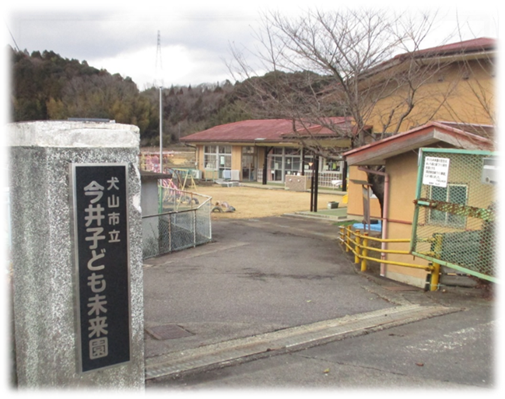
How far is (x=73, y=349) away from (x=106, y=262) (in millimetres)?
618

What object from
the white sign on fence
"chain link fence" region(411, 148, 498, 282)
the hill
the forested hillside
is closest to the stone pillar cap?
"chain link fence" region(411, 148, 498, 282)

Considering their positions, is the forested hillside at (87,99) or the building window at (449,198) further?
the forested hillside at (87,99)

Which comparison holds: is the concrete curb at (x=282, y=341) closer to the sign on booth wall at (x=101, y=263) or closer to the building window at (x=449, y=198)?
the sign on booth wall at (x=101, y=263)

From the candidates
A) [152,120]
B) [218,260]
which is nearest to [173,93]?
[152,120]

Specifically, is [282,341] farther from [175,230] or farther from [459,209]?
[175,230]

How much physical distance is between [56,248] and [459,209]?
5.48 meters

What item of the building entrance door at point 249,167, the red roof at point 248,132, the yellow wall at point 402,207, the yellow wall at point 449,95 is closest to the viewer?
the yellow wall at point 402,207

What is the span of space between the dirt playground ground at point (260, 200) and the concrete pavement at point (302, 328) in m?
10.1

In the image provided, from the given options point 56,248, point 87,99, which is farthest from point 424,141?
point 87,99

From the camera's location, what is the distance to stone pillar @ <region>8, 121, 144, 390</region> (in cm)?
326

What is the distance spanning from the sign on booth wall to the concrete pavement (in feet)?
3.51

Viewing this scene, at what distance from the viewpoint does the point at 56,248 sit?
3.27m

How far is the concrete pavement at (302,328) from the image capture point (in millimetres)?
4684

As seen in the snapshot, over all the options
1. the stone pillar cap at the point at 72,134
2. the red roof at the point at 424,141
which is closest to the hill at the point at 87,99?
the red roof at the point at 424,141
